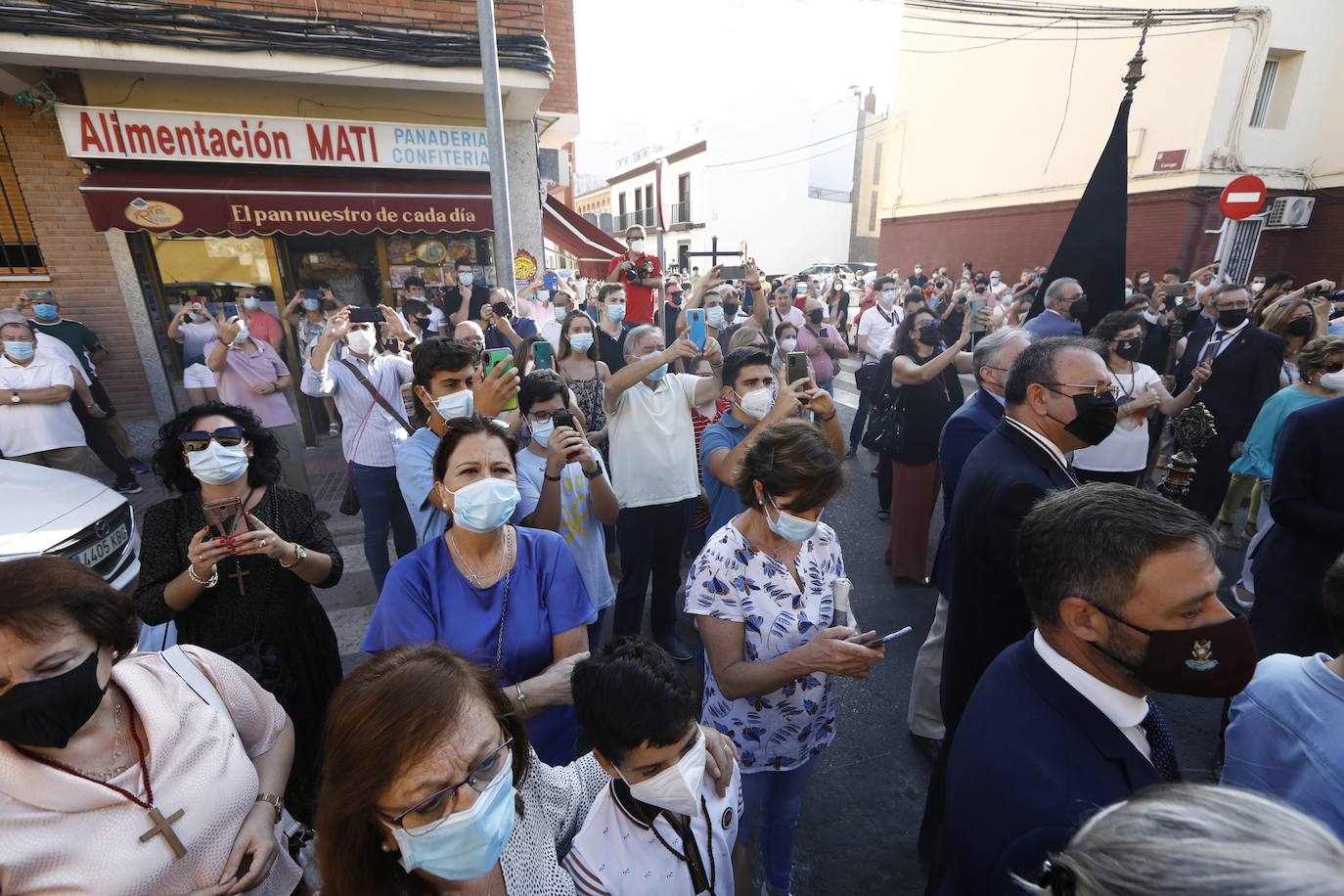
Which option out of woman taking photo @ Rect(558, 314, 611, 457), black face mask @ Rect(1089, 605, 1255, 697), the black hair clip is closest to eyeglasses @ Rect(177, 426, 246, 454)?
woman taking photo @ Rect(558, 314, 611, 457)

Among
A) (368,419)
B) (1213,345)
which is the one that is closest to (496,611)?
(368,419)

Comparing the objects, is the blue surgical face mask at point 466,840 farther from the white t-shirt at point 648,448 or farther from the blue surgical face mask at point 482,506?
the white t-shirt at point 648,448

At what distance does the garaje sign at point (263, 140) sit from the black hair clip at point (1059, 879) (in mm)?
9196

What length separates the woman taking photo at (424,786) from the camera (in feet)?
4.04

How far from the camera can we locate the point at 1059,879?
2.80 feet

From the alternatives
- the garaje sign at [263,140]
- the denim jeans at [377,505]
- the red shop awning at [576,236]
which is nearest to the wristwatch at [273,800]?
the denim jeans at [377,505]

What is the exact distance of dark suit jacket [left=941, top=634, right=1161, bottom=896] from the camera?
3.90 feet

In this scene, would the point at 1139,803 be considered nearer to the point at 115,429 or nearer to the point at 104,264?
the point at 115,429

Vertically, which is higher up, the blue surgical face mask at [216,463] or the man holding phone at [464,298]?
the man holding phone at [464,298]

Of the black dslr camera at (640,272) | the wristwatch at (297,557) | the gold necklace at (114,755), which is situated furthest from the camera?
the black dslr camera at (640,272)

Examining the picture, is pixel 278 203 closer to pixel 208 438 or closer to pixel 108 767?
pixel 208 438

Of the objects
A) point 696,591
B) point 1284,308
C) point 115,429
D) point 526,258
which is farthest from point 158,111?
point 1284,308

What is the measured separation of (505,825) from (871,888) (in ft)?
6.25

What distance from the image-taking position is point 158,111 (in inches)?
280
